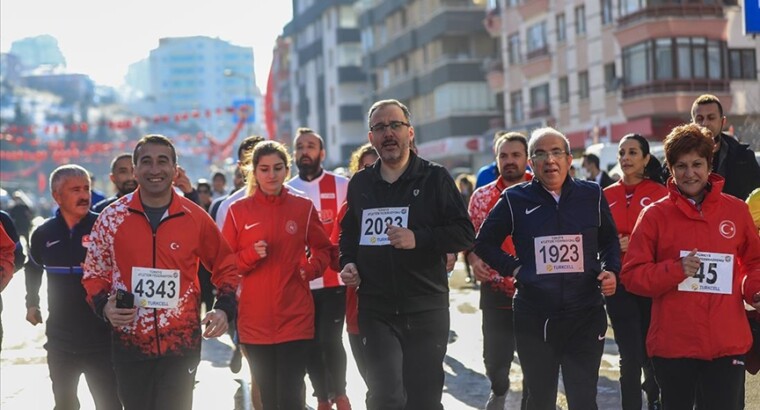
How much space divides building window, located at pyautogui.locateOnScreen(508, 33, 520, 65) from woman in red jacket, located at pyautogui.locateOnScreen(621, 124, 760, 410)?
49.0 meters

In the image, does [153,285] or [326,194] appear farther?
[326,194]

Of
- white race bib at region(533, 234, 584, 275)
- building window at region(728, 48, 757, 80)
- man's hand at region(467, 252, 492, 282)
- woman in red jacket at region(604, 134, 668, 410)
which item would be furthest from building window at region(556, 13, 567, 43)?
white race bib at region(533, 234, 584, 275)

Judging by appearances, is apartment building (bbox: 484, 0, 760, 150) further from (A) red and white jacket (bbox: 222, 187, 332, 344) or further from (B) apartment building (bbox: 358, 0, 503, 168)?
(A) red and white jacket (bbox: 222, 187, 332, 344)

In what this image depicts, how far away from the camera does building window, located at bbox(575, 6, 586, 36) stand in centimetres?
4828

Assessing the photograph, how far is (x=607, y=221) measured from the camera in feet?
Result: 23.7

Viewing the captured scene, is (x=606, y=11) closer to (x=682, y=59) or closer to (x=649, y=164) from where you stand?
(x=682, y=59)

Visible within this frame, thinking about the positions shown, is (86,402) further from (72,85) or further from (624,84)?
(72,85)

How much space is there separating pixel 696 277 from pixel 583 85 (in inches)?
1693

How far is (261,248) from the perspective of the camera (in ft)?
27.0

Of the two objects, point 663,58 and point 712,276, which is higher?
point 663,58

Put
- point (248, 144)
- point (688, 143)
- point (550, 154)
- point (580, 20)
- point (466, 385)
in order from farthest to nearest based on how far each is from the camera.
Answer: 1. point (580, 20)
2. point (466, 385)
3. point (248, 144)
4. point (550, 154)
5. point (688, 143)

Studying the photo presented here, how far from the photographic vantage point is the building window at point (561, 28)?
50281 millimetres

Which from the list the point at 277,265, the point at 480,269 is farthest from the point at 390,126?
the point at 480,269

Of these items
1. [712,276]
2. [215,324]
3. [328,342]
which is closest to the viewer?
[712,276]
